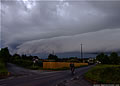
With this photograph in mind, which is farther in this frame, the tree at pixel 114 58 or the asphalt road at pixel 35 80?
the tree at pixel 114 58

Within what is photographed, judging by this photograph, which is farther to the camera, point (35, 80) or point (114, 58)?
point (114, 58)

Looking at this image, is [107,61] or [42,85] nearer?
[42,85]

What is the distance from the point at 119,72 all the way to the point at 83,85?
34.3 feet

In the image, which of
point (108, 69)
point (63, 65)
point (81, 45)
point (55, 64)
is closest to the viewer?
point (108, 69)

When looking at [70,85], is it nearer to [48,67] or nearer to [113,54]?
[48,67]

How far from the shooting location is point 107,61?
7869 cm

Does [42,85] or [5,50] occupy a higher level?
[5,50]

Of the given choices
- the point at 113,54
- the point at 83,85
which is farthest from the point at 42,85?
the point at 113,54

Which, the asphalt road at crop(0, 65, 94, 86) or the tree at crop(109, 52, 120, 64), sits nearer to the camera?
the asphalt road at crop(0, 65, 94, 86)

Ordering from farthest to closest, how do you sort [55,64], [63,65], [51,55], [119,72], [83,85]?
[51,55], [63,65], [55,64], [119,72], [83,85]

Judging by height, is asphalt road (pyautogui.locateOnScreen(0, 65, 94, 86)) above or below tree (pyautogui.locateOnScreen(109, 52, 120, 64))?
below

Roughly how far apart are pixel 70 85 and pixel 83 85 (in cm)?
106

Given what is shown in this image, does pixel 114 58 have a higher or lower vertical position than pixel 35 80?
higher

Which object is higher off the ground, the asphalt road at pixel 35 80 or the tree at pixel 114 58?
the tree at pixel 114 58
